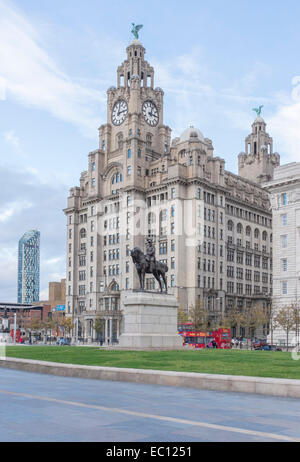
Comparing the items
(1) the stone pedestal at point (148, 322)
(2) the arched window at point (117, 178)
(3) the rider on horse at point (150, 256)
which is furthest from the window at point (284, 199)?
(2) the arched window at point (117, 178)

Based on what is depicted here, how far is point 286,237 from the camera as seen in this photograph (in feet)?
246

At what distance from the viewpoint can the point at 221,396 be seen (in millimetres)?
15312

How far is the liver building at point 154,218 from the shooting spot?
107 meters

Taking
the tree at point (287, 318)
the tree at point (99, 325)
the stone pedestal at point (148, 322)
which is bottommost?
the tree at point (99, 325)

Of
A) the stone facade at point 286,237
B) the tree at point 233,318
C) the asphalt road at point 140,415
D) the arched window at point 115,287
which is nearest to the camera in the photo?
the asphalt road at point 140,415

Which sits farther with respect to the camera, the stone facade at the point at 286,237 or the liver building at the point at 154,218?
the liver building at the point at 154,218

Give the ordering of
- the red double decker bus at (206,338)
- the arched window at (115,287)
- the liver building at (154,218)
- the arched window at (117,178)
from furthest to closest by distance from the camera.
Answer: the arched window at (117,178) < the arched window at (115,287) < the liver building at (154,218) < the red double decker bus at (206,338)

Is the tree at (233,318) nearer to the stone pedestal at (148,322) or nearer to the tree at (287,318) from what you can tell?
the tree at (287,318)

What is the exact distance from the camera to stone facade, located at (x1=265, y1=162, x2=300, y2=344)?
241ft

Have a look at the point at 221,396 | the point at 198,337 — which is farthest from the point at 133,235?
the point at 221,396

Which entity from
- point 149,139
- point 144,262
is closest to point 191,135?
point 149,139

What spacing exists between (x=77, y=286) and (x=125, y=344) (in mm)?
88292

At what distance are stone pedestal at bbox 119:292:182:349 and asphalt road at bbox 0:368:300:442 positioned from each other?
20.1 meters

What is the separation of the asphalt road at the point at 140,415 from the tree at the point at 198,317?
243 feet
